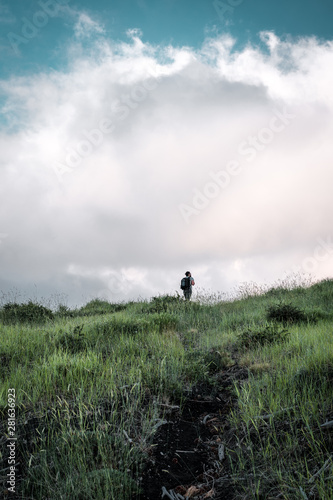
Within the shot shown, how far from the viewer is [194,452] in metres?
4.07

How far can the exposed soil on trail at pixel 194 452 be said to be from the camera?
347cm

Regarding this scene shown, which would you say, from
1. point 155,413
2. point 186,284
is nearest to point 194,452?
point 155,413

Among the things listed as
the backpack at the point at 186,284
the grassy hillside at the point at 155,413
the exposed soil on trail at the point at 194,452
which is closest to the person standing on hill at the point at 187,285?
the backpack at the point at 186,284

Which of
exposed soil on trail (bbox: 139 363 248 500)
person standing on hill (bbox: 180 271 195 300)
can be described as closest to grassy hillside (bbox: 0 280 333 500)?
exposed soil on trail (bbox: 139 363 248 500)

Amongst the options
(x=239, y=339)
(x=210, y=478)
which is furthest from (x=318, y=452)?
(x=239, y=339)

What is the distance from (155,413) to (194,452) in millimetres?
658

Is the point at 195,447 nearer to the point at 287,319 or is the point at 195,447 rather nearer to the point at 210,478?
the point at 210,478

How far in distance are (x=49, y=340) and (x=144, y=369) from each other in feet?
10.1

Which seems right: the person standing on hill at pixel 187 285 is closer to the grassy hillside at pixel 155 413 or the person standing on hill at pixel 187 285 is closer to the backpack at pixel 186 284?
the backpack at pixel 186 284

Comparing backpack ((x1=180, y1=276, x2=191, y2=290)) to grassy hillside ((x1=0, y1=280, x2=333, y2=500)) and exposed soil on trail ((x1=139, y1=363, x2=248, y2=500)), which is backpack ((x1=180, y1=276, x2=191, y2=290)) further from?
exposed soil on trail ((x1=139, y1=363, x2=248, y2=500))

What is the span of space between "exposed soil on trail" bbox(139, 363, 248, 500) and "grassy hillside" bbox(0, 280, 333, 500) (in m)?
0.02

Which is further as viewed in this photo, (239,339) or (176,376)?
(239,339)

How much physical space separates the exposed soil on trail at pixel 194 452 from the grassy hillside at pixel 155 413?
2 cm

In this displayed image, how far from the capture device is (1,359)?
6.96 meters
